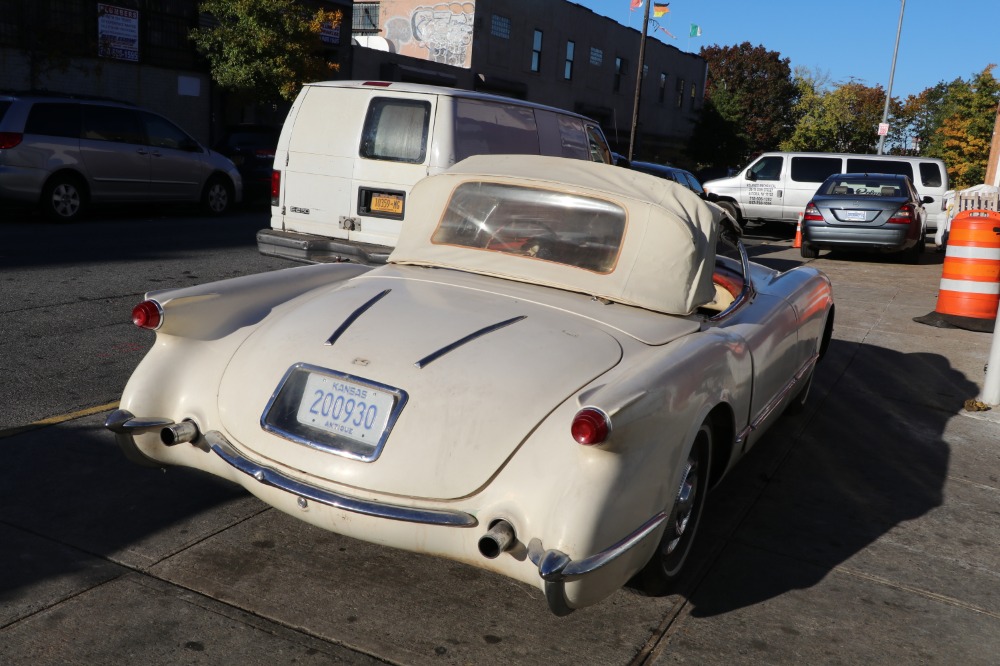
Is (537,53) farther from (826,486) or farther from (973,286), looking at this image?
(826,486)

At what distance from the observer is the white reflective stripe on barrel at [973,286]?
9.54 metres

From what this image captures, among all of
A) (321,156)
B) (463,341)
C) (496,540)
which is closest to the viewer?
(496,540)

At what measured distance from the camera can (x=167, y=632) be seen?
3.06 meters

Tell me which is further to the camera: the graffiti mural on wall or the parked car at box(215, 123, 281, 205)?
the graffiti mural on wall

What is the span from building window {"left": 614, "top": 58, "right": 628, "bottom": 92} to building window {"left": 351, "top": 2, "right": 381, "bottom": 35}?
12.5m

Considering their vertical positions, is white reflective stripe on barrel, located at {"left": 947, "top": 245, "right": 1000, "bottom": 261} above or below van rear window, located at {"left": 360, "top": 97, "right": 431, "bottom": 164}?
below

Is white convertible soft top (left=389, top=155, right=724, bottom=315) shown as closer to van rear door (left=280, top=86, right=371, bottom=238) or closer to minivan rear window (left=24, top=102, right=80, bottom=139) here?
van rear door (left=280, top=86, right=371, bottom=238)

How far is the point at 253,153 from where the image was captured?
18.0 m

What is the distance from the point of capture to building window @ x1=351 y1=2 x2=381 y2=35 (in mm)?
37344

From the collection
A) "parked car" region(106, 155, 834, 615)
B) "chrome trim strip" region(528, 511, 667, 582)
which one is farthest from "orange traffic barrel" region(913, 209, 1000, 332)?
"chrome trim strip" region(528, 511, 667, 582)

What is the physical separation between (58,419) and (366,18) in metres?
35.5

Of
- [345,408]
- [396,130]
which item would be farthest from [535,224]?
[396,130]

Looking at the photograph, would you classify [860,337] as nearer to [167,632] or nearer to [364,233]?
[364,233]

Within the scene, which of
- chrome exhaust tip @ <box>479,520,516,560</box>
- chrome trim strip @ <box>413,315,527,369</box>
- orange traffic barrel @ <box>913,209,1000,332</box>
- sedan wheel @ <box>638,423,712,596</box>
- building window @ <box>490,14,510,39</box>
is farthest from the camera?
building window @ <box>490,14,510,39</box>
